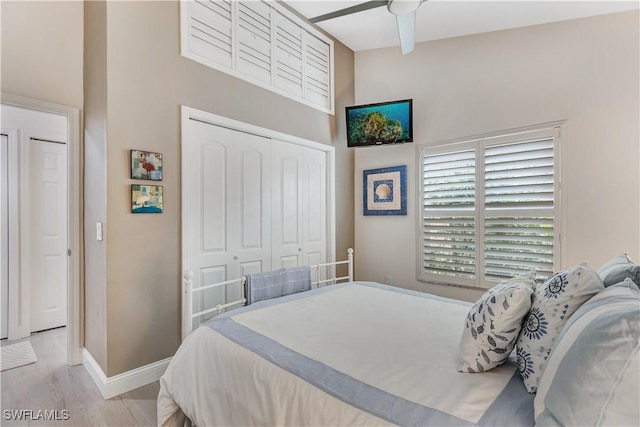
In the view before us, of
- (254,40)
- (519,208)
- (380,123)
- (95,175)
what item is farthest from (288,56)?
(519,208)

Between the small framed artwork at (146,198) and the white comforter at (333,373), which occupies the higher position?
the small framed artwork at (146,198)

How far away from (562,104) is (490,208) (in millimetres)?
1060

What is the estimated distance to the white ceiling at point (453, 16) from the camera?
2.51 m

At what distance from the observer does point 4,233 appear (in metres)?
3.13

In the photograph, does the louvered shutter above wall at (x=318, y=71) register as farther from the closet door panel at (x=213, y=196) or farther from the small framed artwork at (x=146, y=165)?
the small framed artwork at (x=146, y=165)

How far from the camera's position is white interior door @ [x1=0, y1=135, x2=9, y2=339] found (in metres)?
3.11

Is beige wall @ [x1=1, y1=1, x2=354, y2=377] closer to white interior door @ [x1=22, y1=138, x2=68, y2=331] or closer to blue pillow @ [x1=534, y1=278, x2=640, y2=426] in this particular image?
white interior door @ [x1=22, y1=138, x2=68, y2=331]

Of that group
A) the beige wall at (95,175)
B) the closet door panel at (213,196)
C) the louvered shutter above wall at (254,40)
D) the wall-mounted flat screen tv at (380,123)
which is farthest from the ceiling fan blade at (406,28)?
the beige wall at (95,175)

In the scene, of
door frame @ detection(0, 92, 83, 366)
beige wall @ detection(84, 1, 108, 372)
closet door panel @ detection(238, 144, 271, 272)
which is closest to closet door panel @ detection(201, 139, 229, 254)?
closet door panel @ detection(238, 144, 271, 272)

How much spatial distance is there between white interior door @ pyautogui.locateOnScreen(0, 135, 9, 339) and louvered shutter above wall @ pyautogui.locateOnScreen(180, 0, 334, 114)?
7.55ft

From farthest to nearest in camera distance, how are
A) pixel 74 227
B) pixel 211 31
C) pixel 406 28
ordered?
pixel 211 31 < pixel 74 227 < pixel 406 28

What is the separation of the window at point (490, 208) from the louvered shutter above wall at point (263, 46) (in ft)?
5.10

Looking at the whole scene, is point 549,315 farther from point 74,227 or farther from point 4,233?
point 4,233

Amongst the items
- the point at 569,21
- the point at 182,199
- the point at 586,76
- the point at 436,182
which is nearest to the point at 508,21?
the point at 569,21
